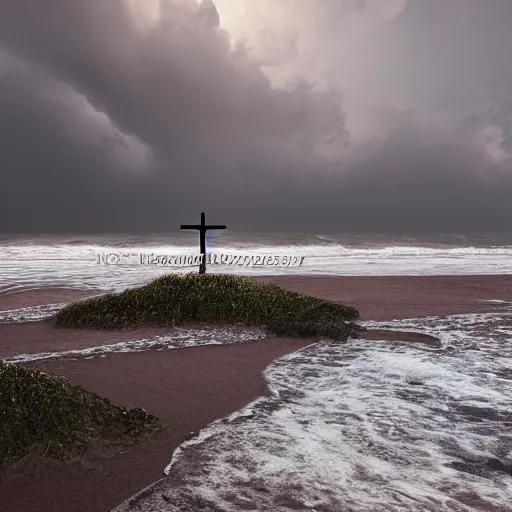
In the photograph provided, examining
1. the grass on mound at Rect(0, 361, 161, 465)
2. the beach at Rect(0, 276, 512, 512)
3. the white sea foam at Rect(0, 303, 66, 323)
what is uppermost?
the grass on mound at Rect(0, 361, 161, 465)

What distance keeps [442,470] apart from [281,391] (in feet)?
7.05

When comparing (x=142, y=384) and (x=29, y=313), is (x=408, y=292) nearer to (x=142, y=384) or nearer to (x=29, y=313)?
(x=29, y=313)

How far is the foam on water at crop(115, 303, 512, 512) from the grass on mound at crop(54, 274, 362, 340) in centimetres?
275

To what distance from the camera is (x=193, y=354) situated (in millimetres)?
6945

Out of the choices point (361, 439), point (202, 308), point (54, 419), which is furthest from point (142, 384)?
point (202, 308)

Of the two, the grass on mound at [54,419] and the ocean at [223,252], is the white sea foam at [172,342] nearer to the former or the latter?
the grass on mound at [54,419]

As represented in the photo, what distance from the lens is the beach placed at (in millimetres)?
3137

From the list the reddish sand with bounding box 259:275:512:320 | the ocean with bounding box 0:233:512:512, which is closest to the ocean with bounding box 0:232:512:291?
the reddish sand with bounding box 259:275:512:320

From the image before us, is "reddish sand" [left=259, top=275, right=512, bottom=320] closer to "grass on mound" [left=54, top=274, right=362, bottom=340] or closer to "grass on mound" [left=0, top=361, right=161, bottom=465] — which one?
"grass on mound" [left=54, top=274, right=362, bottom=340]

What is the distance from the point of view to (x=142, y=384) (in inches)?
215

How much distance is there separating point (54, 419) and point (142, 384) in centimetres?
166

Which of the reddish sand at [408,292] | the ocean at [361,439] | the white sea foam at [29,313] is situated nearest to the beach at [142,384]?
the reddish sand at [408,292]

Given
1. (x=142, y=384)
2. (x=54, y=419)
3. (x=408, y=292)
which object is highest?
(x=408, y=292)

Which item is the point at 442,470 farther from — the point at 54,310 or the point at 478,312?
the point at 54,310
